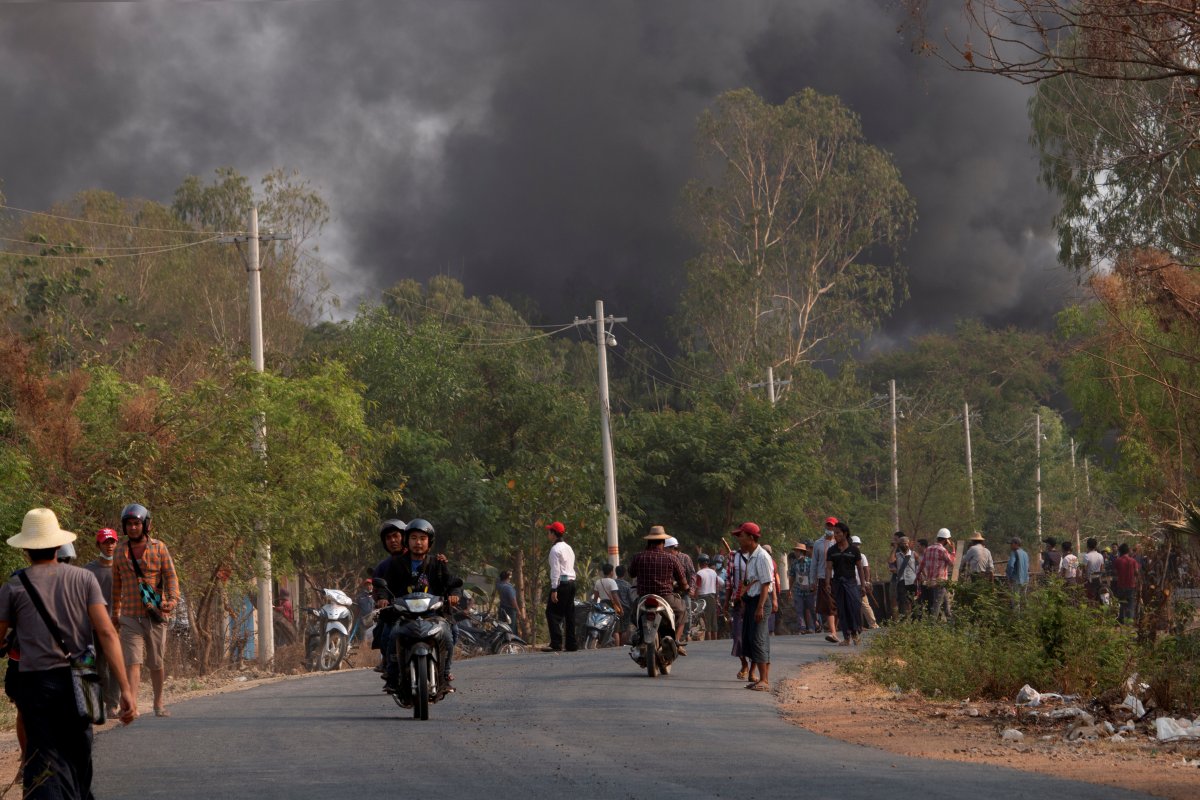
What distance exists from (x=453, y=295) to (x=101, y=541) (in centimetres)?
5678

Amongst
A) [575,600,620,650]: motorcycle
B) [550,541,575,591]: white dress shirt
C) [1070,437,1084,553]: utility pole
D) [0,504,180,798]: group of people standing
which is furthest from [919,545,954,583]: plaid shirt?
[1070,437,1084,553]: utility pole

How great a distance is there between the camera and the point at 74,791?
8.38 meters

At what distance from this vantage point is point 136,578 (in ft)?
46.5

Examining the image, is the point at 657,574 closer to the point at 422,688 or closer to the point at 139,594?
the point at 422,688

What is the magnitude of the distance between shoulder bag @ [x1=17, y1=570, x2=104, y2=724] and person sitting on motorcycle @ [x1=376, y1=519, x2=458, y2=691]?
5.47 meters

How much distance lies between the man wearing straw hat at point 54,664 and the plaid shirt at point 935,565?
19777 millimetres

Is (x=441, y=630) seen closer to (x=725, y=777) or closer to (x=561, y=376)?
(x=725, y=777)

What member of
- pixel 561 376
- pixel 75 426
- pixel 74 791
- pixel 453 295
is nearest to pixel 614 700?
pixel 74 791

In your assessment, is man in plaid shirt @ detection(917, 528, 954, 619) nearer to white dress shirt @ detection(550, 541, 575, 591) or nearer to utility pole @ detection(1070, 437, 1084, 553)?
white dress shirt @ detection(550, 541, 575, 591)

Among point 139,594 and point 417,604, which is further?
point 139,594

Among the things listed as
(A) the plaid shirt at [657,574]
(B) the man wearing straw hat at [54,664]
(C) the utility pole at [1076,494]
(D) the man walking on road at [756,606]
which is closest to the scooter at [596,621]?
(A) the plaid shirt at [657,574]

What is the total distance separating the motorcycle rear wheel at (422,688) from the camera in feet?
44.6

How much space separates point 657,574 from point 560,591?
6.72 m

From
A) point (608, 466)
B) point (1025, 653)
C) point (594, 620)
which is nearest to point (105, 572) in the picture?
point (1025, 653)
